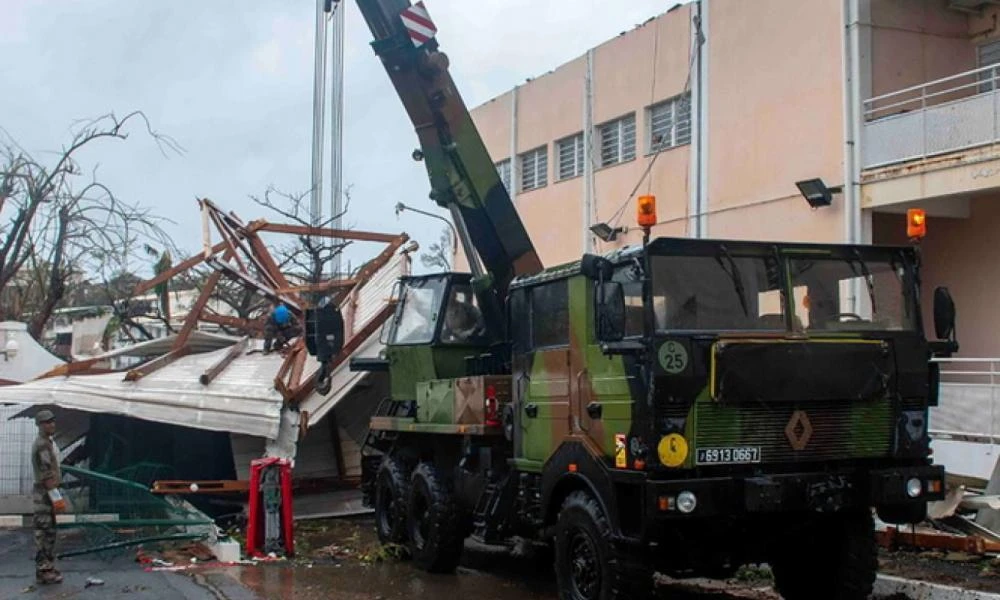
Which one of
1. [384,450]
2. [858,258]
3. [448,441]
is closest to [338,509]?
[384,450]

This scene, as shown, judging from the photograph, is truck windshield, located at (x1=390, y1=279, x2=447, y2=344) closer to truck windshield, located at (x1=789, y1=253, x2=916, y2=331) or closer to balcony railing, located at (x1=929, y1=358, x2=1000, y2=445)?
truck windshield, located at (x1=789, y1=253, x2=916, y2=331)

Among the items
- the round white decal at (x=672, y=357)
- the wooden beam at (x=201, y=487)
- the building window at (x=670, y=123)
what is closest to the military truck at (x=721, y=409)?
the round white decal at (x=672, y=357)

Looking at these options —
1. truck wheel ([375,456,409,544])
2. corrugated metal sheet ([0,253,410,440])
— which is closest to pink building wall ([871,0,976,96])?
corrugated metal sheet ([0,253,410,440])

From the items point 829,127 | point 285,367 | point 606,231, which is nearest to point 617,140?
point 606,231

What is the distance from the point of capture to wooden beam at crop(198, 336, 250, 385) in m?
15.6

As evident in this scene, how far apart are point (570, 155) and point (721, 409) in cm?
1559

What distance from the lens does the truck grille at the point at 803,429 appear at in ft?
24.9

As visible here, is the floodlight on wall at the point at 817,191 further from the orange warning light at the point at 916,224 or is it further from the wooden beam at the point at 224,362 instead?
the wooden beam at the point at 224,362

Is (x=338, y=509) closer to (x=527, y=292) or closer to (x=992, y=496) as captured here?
(x=527, y=292)

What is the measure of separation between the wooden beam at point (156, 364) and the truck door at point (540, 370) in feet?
27.9

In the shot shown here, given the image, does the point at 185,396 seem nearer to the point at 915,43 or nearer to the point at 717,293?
the point at 717,293

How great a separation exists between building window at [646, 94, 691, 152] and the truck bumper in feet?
38.8

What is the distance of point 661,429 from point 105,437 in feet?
40.5

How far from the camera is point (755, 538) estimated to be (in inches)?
320
